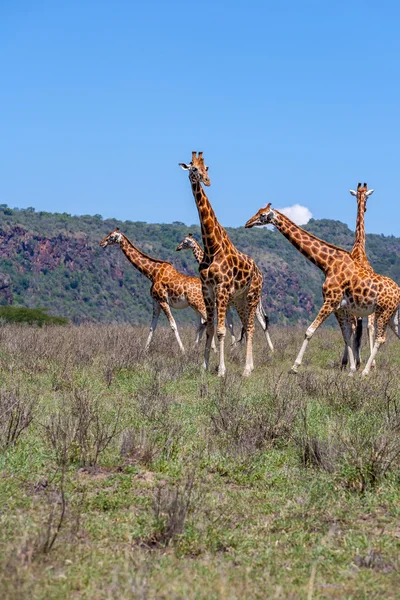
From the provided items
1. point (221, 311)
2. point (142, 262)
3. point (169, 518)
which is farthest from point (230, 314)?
point (169, 518)

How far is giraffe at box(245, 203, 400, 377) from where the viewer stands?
12.0 metres

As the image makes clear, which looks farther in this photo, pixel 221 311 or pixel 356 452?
pixel 221 311

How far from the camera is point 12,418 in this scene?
22.0 ft

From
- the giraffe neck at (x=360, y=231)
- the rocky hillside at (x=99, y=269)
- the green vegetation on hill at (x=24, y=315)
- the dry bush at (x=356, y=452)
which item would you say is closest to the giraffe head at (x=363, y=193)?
the giraffe neck at (x=360, y=231)

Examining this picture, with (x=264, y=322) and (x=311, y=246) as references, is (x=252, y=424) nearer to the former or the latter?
(x=311, y=246)

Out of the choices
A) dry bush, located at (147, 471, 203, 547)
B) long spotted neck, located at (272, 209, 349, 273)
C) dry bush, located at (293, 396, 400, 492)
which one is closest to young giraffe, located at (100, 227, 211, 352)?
long spotted neck, located at (272, 209, 349, 273)

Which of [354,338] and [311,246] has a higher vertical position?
[311,246]

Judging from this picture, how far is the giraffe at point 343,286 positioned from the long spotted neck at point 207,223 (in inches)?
28.3

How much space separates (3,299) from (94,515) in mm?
49213

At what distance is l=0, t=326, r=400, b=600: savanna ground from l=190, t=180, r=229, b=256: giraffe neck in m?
2.90

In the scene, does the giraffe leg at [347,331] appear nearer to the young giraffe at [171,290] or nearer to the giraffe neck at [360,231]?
the giraffe neck at [360,231]

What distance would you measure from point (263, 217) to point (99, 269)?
5040 centimetres

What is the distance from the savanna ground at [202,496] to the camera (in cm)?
427

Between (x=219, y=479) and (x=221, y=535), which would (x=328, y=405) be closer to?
(x=219, y=479)
